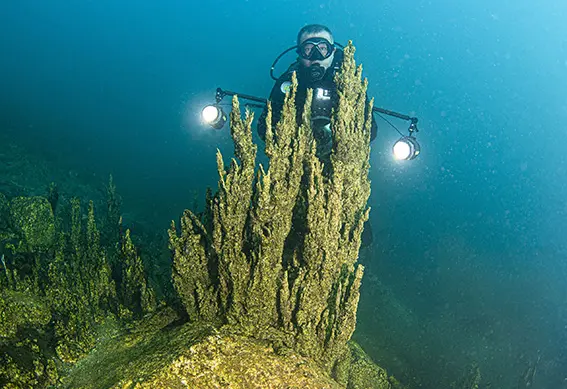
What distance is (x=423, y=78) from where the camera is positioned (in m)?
145

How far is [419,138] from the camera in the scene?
7831 centimetres

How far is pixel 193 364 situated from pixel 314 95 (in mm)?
4766

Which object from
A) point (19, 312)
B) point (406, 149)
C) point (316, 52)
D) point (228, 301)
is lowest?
point (19, 312)

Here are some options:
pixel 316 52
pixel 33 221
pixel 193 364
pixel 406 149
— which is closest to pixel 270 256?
pixel 193 364

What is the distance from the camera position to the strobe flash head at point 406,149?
6.48 m

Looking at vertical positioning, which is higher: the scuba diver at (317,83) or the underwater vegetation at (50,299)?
the scuba diver at (317,83)

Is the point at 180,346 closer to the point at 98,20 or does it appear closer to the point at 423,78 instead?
the point at 423,78

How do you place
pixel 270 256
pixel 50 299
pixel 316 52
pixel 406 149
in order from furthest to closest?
pixel 316 52 → pixel 406 149 → pixel 50 299 → pixel 270 256

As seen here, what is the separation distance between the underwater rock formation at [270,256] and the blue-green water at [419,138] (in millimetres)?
4856

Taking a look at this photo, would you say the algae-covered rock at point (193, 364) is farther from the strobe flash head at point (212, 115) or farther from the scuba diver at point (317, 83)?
the strobe flash head at point (212, 115)

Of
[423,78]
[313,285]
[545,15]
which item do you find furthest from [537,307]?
[545,15]

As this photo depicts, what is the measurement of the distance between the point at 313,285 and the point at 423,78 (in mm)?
159132

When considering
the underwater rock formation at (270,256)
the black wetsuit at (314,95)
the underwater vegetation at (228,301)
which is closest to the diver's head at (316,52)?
the black wetsuit at (314,95)

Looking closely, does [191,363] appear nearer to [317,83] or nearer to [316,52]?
[317,83]
